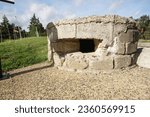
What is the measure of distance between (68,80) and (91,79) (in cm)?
65

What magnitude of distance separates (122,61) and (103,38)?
98 centimetres

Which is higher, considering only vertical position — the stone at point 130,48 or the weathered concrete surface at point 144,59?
the stone at point 130,48

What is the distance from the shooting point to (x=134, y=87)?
4.67 metres

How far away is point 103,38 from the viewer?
6.03 meters

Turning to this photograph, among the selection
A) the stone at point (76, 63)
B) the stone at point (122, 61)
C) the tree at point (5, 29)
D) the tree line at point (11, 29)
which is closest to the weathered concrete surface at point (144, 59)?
the stone at point (122, 61)

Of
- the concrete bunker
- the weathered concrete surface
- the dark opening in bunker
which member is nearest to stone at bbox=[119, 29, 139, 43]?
the concrete bunker

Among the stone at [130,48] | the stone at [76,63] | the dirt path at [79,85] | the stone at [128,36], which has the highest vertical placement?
the stone at [128,36]

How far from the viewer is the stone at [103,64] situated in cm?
604

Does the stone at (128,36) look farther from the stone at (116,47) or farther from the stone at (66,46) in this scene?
the stone at (66,46)

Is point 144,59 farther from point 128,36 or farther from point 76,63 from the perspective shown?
point 76,63

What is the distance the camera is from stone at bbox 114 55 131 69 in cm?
611

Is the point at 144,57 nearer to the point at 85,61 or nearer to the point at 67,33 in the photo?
the point at 85,61

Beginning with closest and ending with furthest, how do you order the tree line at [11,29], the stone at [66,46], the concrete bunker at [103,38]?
1. the concrete bunker at [103,38]
2. the stone at [66,46]
3. the tree line at [11,29]

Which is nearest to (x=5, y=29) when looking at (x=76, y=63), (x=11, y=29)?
(x=11, y=29)
